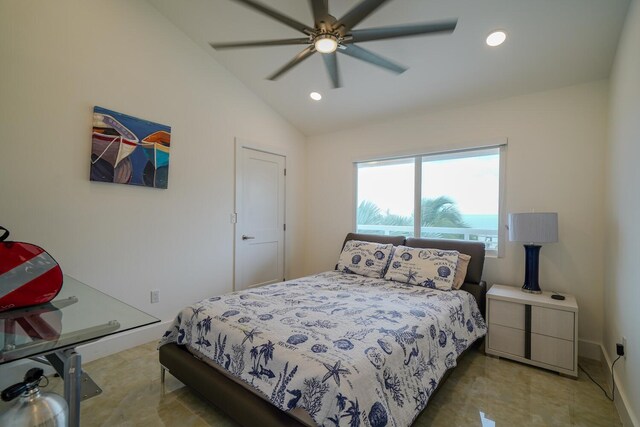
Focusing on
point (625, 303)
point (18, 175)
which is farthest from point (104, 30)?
point (625, 303)

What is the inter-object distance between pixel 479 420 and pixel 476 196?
2163mm

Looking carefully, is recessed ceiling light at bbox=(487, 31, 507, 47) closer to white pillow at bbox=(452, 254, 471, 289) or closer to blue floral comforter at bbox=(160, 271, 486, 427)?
white pillow at bbox=(452, 254, 471, 289)

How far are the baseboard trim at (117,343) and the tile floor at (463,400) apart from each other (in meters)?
0.10

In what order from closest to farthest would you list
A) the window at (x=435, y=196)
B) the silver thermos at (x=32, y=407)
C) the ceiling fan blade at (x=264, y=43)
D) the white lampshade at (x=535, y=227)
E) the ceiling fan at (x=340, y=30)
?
the silver thermos at (x=32, y=407), the ceiling fan at (x=340, y=30), the ceiling fan blade at (x=264, y=43), the white lampshade at (x=535, y=227), the window at (x=435, y=196)

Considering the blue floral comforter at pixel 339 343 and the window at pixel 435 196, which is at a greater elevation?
the window at pixel 435 196

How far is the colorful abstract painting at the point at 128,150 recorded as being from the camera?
2512 millimetres

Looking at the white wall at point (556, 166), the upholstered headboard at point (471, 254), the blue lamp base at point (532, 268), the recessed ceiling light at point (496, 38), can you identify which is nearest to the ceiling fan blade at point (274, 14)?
the recessed ceiling light at point (496, 38)

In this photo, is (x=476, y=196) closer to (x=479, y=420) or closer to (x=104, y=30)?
(x=479, y=420)

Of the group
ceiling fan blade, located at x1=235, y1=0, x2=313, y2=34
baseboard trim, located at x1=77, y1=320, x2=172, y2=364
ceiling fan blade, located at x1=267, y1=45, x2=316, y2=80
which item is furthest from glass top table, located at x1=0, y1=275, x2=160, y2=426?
ceiling fan blade, located at x1=267, y1=45, x2=316, y2=80

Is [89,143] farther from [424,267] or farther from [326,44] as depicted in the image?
[424,267]

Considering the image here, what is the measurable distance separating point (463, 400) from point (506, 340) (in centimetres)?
85

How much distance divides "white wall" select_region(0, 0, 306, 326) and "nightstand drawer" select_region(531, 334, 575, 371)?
312 cm

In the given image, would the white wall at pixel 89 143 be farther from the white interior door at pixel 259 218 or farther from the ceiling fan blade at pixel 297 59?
the ceiling fan blade at pixel 297 59

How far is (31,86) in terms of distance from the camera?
2.20 m
